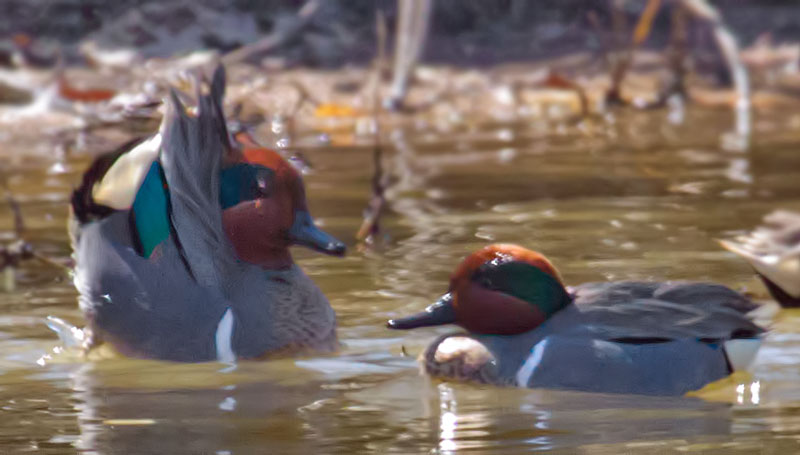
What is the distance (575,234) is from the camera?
24.6 ft

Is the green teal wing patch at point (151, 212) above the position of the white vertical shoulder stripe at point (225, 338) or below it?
above

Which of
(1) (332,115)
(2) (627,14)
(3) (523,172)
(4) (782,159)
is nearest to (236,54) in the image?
(1) (332,115)

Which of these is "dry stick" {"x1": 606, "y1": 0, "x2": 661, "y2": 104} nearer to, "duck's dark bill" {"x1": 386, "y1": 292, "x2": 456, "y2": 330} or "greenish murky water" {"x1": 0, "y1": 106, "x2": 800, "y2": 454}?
"greenish murky water" {"x1": 0, "y1": 106, "x2": 800, "y2": 454}

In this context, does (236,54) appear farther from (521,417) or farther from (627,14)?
(521,417)

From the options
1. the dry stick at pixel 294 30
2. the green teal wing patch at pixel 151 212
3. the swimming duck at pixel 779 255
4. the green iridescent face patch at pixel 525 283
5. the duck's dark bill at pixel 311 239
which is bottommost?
the swimming duck at pixel 779 255

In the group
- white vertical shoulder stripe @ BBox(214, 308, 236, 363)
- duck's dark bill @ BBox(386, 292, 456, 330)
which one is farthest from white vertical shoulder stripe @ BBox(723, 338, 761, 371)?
white vertical shoulder stripe @ BBox(214, 308, 236, 363)


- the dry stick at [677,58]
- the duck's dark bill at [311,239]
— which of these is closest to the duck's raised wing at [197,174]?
the duck's dark bill at [311,239]

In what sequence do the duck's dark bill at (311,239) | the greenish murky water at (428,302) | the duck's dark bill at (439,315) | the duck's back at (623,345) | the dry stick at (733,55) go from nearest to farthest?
the greenish murky water at (428,302), the duck's back at (623,345), the duck's dark bill at (439,315), the duck's dark bill at (311,239), the dry stick at (733,55)

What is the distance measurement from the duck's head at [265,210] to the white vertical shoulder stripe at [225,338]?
251 millimetres

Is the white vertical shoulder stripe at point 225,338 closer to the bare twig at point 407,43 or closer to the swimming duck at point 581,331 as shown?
the swimming duck at point 581,331

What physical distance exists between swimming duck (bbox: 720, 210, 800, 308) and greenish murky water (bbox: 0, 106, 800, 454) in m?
0.11

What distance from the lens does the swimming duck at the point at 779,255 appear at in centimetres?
594

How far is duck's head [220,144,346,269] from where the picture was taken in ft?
17.7

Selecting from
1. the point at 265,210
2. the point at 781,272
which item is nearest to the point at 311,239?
the point at 265,210
